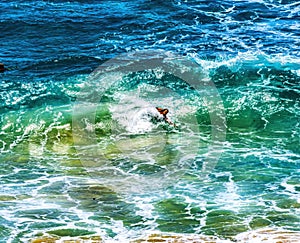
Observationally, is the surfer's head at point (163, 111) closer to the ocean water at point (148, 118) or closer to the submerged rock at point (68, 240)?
the ocean water at point (148, 118)

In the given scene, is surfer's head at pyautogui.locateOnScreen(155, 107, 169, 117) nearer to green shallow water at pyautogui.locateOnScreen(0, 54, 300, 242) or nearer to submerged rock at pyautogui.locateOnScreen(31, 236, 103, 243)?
green shallow water at pyautogui.locateOnScreen(0, 54, 300, 242)

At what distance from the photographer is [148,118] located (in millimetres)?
26297

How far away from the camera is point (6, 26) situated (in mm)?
36312

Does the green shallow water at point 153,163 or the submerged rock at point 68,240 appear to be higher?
the submerged rock at point 68,240

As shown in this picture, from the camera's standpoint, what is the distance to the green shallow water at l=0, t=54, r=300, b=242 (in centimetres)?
1772

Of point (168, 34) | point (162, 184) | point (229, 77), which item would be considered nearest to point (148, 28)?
point (168, 34)

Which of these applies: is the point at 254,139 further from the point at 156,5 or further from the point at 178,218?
the point at 156,5

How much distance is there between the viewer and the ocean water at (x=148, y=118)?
18.2m

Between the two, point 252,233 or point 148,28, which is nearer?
point 252,233

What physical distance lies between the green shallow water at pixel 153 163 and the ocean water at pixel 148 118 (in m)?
0.06

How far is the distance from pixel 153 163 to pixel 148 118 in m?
4.24

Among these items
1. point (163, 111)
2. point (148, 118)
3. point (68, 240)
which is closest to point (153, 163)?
point (148, 118)

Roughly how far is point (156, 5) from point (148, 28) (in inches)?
144

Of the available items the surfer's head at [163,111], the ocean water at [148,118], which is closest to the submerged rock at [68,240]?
the ocean water at [148,118]
